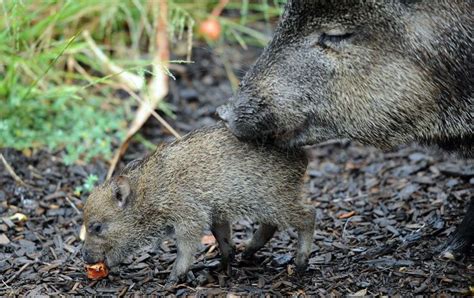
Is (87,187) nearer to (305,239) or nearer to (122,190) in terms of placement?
(122,190)

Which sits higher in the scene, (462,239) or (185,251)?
(185,251)

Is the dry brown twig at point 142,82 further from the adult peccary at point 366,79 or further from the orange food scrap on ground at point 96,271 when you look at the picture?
the adult peccary at point 366,79

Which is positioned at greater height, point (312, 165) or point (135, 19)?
point (135, 19)

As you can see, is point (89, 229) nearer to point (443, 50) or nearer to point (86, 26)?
point (443, 50)

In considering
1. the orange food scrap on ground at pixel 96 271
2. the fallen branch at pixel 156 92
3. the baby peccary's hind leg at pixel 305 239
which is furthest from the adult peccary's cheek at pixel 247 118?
the fallen branch at pixel 156 92

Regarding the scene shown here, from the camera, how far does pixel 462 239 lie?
516cm

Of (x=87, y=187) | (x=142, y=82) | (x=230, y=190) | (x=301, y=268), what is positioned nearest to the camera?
(x=230, y=190)

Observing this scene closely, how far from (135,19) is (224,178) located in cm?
419

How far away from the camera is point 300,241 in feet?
16.2

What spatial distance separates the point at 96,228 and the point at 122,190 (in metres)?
0.29

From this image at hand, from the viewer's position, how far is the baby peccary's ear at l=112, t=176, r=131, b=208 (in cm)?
495

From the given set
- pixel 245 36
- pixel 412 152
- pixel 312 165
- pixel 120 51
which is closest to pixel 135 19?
pixel 120 51

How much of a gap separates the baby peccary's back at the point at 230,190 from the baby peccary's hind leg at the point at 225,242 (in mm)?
56

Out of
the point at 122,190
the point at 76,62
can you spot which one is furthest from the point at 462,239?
the point at 76,62
